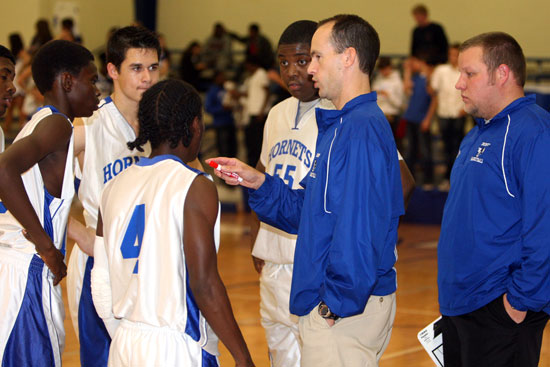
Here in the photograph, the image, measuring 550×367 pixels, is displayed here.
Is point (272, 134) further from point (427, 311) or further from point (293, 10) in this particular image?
point (293, 10)

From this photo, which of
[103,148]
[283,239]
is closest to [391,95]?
[283,239]

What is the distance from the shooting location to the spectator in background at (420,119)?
→ 11586 mm

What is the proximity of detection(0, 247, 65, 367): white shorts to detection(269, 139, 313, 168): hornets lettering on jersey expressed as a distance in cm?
131

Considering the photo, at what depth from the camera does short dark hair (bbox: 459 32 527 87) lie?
10.5ft

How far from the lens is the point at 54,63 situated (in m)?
3.56

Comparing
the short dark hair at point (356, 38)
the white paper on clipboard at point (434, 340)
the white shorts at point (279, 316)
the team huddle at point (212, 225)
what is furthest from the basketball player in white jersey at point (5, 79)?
the white paper on clipboard at point (434, 340)

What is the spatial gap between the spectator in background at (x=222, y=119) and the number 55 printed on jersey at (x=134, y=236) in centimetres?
1066

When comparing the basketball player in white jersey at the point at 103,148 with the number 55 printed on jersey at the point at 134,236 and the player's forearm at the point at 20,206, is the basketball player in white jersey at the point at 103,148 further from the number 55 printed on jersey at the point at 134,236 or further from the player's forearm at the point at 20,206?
the number 55 printed on jersey at the point at 134,236

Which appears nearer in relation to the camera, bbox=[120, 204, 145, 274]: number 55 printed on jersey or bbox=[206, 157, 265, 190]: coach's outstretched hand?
bbox=[120, 204, 145, 274]: number 55 printed on jersey

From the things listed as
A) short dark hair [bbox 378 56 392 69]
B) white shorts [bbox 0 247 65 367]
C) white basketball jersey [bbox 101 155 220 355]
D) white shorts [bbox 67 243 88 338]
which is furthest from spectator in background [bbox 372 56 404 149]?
white basketball jersey [bbox 101 155 220 355]

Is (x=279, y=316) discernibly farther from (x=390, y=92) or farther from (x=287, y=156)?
(x=390, y=92)

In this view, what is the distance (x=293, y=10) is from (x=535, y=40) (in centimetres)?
493

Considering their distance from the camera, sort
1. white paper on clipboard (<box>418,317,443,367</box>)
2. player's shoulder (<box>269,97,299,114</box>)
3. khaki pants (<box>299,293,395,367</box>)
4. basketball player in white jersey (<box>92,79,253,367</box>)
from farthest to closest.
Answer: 1. player's shoulder (<box>269,97,299,114</box>)
2. white paper on clipboard (<box>418,317,443,367</box>)
3. khaki pants (<box>299,293,395,367</box>)
4. basketball player in white jersey (<box>92,79,253,367</box>)

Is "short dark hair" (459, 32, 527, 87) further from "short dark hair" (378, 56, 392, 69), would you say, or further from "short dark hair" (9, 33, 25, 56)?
"short dark hair" (9, 33, 25, 56)
